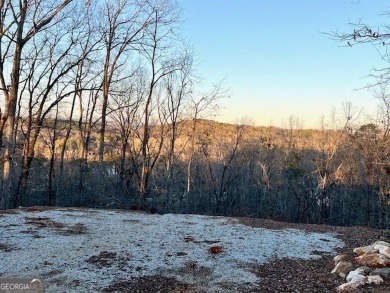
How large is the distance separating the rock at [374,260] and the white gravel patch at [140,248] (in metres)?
1.11

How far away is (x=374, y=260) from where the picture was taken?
6.06 metres

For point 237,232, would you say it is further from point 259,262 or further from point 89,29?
point 89,29

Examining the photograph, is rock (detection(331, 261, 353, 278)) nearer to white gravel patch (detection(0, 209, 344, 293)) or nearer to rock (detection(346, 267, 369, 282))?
rock (detection(346, 267, 369, 282))

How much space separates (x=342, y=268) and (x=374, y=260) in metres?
0.53

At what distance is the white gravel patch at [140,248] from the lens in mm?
5699

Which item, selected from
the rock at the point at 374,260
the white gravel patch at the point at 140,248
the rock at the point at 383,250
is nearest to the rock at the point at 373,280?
the rock at the point at 374,260

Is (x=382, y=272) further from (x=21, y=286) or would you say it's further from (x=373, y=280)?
(x=21, y=286)

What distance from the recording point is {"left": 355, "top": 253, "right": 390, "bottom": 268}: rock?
5.93 meters

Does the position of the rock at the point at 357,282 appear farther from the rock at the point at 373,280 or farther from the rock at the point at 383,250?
the rock at the point at 383,250

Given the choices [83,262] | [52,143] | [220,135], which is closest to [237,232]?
[83,262]

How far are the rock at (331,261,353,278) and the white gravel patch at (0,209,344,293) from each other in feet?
3.50

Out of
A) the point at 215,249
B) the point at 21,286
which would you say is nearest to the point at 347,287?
the point at 215,249

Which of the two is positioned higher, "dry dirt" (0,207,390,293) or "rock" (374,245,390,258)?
"rock" (374,245,390,258)

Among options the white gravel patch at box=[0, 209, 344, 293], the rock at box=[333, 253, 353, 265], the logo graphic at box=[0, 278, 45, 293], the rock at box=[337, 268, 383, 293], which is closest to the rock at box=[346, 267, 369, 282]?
the rock at box=[337, 268, 383, 293]
